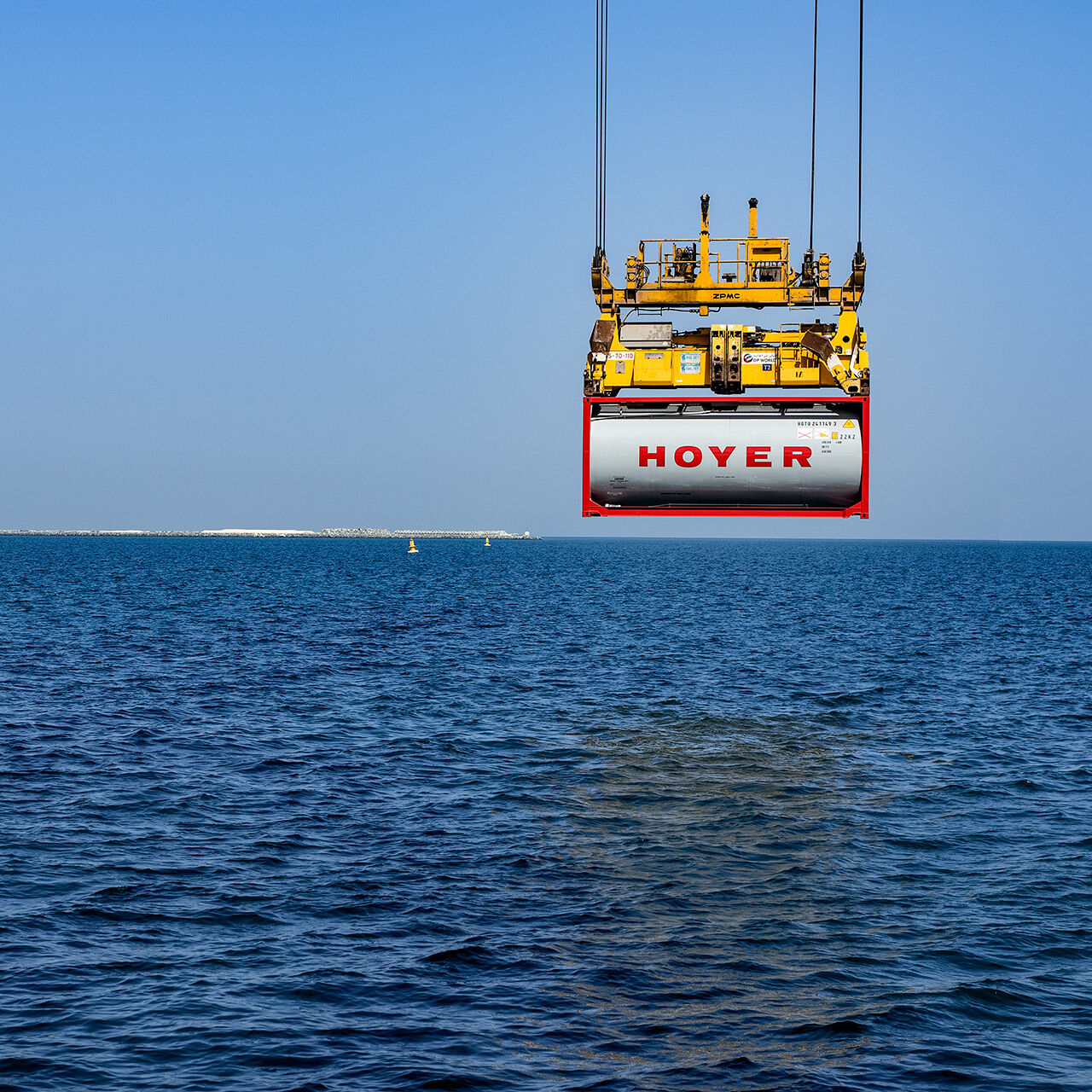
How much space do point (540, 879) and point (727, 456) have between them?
908 cm

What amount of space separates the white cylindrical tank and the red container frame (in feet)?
0.36

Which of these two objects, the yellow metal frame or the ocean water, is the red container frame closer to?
the yellow metal frame

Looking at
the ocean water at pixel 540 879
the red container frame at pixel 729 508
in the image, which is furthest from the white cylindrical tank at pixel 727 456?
the ocean water at pixel 540 879

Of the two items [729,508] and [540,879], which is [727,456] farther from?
[540,879]

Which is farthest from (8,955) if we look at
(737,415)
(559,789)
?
(737,415)

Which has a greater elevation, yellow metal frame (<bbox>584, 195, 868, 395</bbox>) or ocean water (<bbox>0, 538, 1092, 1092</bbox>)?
yellow metal frame (<bbox>584, 195, 868, 395</bbox>)

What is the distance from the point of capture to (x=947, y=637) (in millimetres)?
60125

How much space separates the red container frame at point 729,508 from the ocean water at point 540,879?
5.88 meters

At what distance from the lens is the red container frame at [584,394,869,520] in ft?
74.5

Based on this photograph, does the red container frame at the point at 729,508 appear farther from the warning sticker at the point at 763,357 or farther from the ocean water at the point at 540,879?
the ocean water at the point at 540,879

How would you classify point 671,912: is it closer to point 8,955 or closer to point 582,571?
point 8,955

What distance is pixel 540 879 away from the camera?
59.1 ft

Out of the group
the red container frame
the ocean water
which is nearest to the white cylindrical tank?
the red container frame

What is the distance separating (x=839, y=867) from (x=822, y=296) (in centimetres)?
1212
